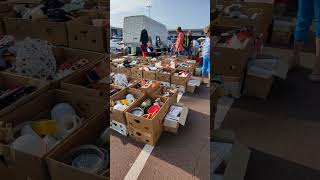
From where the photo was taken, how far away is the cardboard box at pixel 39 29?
232 cm

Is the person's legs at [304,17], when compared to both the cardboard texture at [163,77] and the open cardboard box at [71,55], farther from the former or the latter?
the cardboard texture at [163,77]

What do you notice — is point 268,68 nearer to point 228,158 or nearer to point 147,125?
point 228,158

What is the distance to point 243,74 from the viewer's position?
2238 millimetres

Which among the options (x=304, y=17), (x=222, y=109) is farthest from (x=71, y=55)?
(x=304, y=17)

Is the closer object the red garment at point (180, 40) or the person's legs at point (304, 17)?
the red garment at point (180, 40)

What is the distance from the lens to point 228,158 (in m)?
1.26

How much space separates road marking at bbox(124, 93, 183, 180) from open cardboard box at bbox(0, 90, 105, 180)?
16.0 inches

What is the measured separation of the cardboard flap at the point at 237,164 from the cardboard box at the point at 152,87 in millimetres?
524

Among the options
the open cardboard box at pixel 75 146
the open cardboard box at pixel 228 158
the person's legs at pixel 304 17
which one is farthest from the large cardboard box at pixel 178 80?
the person's legs at pixel 304 17

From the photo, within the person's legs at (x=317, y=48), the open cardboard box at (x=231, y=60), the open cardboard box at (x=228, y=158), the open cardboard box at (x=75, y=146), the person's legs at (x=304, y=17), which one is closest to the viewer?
the open cardboard box at (x=75, y=146)

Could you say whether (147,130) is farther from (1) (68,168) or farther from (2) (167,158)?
(1) (68,168)

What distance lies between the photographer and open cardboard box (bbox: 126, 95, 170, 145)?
2.34 feet

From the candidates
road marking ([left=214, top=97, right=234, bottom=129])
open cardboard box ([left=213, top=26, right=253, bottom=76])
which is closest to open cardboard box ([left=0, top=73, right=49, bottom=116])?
road marking ([left=214, top=97, right=234, bottom=129])

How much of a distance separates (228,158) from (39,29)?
176 cm
